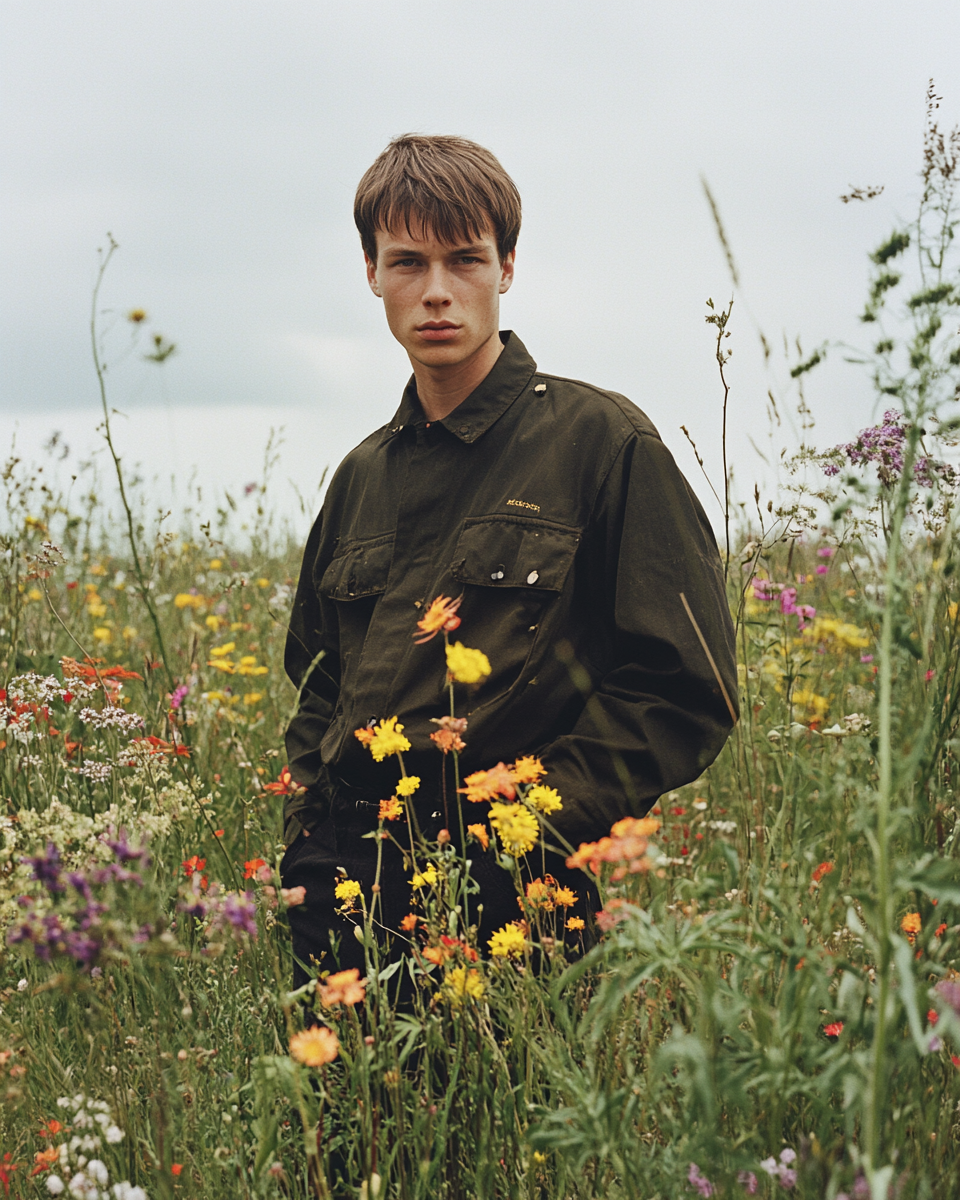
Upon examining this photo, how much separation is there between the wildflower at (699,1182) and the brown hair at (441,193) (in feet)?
6.32

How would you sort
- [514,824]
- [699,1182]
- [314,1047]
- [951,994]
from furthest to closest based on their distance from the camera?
1. [514,824]
2. [699,1182]
3. [314,1047]
4. [951,994]

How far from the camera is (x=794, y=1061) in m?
1.07

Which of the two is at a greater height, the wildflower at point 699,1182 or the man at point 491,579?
the man at point 491,579

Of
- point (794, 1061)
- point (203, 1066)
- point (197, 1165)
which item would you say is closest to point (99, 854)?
point (203, 1066)

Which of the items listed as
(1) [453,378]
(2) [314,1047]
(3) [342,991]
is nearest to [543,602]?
(1) [453,378]

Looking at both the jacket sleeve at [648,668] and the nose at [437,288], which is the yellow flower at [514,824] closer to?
the jacket sleeve at [648,668]

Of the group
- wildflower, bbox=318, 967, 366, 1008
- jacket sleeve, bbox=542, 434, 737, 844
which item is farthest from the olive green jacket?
wildflower, bbox=318, 967, 366, 1008

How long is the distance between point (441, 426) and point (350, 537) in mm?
397

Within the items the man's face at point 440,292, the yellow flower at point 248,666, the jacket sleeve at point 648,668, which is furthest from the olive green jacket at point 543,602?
the yellow flower at point 248,666

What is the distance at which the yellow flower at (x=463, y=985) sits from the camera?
134 cm

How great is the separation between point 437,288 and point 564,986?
1.61m

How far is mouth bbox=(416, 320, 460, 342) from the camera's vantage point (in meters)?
2.33

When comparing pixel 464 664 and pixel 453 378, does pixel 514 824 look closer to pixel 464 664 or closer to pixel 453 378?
pixel 464 664

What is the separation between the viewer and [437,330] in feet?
7.72
